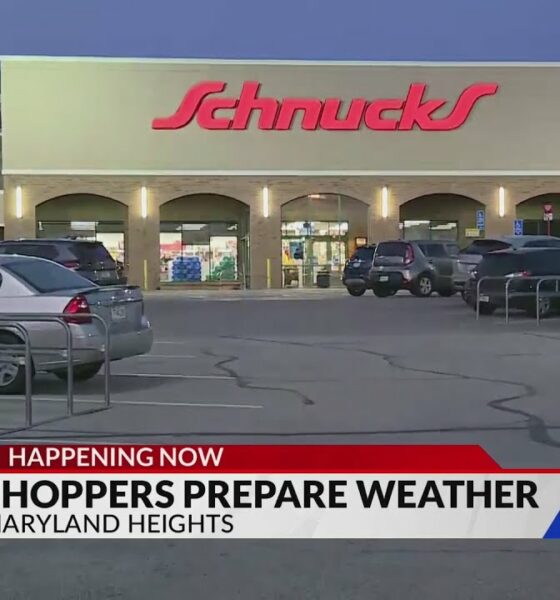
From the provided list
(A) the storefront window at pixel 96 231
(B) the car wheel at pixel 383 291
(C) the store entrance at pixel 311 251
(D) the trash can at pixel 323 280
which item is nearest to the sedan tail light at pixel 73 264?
(B) the car wheel at pixel 383 291

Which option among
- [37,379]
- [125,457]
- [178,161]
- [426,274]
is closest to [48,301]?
[37,379]

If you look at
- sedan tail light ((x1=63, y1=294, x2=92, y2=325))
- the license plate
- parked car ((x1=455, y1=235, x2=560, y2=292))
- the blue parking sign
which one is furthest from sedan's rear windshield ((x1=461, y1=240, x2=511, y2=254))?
sedan tail light ((x1=63, y1=294, x2=92, y2=325))

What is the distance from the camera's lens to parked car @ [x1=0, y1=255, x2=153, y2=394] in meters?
10.2

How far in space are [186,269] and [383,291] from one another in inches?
583

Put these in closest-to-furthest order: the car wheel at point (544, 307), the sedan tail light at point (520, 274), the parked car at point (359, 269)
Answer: the car wheel at point (544, 307), the sedan tail light at point (520, 274), the parked car at point (359, 269)

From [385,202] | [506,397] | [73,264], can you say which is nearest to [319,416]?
[506,397]

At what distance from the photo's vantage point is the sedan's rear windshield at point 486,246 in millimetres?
25109

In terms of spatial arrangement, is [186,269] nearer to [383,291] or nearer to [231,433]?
[383,291]

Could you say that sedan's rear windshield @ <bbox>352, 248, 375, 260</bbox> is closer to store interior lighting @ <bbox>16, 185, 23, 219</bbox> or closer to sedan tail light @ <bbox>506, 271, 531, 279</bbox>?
sedan tail light @ <bbox>506, 271, 531, 279</bbox>

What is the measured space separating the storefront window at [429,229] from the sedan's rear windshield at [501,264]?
2310 centimetres

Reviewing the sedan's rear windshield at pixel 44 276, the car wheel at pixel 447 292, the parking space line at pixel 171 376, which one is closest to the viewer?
the sedan's rear windshield at pixel 44 276

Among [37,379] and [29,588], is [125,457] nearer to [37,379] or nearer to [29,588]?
[29,588]

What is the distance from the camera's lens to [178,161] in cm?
4038

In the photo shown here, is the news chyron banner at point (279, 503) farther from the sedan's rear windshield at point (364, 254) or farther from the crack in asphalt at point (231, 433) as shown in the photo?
the sedan's rear windshield at point (364, 254)
